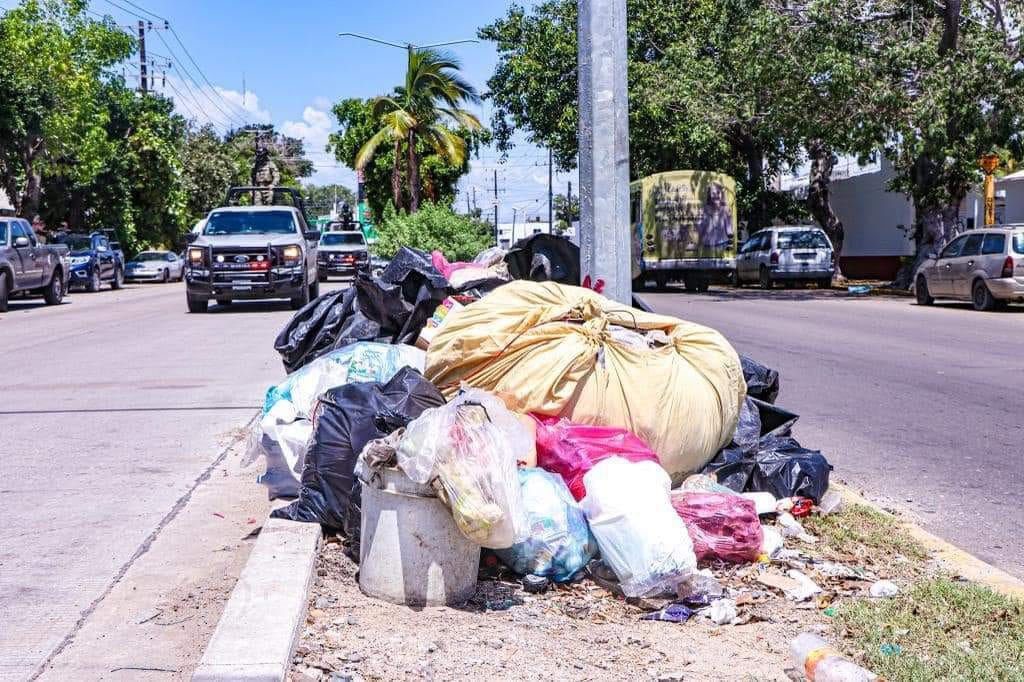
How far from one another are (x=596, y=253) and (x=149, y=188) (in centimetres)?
4221

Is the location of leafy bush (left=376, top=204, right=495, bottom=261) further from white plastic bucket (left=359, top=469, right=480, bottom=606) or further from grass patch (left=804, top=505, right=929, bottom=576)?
white plastic bucket (left=359, top=469, right=480, bottom=606)

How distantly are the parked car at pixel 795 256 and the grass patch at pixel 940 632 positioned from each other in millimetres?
25360

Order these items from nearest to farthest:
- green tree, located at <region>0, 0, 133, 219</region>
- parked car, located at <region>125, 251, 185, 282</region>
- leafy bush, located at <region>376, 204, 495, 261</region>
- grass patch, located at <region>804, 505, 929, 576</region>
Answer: grass patch, located at <region>804, 505, 929, 576</region> → leafy bush, located at <region>376, 204, 495, 261</region> → green tree, located at <region>0, 0, 133, 219</region> → parked car, located at <region>125, 251, 185, 282</region>

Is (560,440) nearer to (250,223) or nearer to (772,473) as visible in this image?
(772,473)

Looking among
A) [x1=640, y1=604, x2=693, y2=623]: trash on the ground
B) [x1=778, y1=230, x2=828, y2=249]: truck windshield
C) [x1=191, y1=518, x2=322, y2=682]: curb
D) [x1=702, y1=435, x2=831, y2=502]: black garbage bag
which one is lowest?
[x1=640, y1=604, x2=693, y2=623]: trash on the ground

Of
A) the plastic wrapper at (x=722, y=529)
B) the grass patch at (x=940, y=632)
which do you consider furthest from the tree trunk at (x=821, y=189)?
the grass patch at (x=940, y=632)

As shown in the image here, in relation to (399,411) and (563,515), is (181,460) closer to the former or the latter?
(399,411)

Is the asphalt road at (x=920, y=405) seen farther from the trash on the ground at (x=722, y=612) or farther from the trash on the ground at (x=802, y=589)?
the trash on the ground at (x=722, y=612)

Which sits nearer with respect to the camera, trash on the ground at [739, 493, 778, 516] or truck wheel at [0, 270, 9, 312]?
trash on the ground at [739, 493, 778, 516]

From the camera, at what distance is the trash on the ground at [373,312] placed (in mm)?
6934

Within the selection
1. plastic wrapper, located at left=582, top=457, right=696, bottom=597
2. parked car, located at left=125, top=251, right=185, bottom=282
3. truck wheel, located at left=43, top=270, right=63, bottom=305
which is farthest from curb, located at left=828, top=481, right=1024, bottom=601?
parked car, located at left=125, top=251, right=185, bottom=282

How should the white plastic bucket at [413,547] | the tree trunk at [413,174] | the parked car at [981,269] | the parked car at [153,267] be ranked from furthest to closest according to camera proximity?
the parked car at [153,267] < the tree trunk at [413,174] < the parked car at [981,269] < the white plastic bucket at [413,547]

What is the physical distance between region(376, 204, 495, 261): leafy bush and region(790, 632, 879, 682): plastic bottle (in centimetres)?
2026

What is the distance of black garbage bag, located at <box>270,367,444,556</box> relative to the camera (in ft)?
15.7
